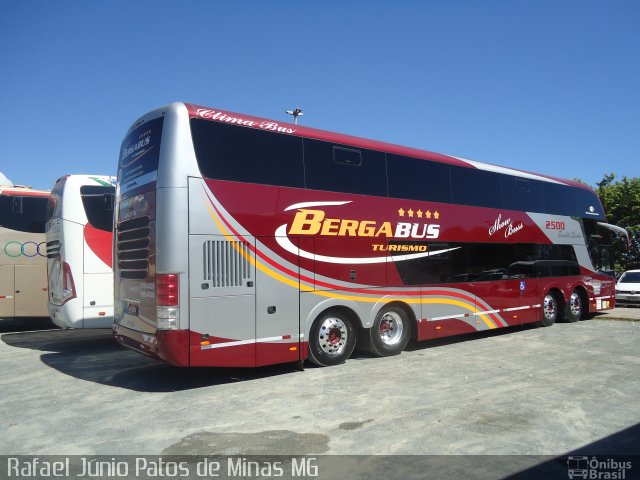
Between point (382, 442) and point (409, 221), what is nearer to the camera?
point (382, 442)

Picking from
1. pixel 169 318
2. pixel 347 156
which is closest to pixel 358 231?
pixel 347 156

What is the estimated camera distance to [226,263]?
23.6ft

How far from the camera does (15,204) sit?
42.6ft

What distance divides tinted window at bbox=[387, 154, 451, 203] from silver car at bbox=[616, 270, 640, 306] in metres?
14.2

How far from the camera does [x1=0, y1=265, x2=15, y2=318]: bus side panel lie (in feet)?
42.2

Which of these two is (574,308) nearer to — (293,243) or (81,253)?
(293,243)

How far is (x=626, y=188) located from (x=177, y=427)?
33.9 metres

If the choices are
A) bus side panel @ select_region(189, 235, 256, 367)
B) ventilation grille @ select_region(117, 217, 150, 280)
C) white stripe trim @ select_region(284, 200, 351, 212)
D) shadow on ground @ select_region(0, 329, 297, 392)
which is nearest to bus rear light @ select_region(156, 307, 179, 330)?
bus side panel @ select_region(189, 235, 256, 367)

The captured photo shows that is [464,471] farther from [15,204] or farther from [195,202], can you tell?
[15,204]

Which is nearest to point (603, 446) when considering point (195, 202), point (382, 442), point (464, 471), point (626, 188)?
point (464, 471)

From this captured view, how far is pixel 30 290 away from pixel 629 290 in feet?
72.4

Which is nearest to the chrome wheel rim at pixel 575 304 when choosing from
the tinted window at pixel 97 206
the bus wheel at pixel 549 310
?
the bus wheel at pixel 549 310

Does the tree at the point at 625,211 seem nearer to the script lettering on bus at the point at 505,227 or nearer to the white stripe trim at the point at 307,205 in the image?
the script lettering on bus at the point at 505,227

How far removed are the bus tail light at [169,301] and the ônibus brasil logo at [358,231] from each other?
6.09 feet
